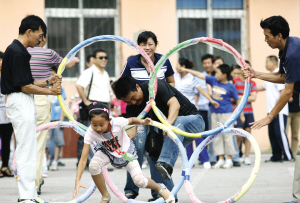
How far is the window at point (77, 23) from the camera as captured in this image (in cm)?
1446

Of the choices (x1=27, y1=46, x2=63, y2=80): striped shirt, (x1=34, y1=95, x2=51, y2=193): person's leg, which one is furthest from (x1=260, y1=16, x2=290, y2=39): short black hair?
(x1=34, y1=95, x2=51, y2=193): person's leg

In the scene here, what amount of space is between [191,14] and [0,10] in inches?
201

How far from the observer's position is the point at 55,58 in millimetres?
7609

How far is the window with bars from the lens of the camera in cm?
1486

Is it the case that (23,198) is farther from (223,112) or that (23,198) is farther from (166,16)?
(166,16)

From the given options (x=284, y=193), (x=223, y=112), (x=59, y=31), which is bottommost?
(x=284, y=193)

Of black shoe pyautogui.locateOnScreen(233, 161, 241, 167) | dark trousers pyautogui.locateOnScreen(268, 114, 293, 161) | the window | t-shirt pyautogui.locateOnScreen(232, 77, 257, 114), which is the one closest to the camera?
black shoe pyautogui.locateOnScreen(233, 161, 241, 167)

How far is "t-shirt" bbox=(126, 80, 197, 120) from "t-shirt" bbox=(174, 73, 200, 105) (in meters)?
4.35

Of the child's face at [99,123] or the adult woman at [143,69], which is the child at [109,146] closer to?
the child's face at [99,123]

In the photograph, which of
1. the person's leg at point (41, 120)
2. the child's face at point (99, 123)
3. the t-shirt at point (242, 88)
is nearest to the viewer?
the child's face at point (99, 123)

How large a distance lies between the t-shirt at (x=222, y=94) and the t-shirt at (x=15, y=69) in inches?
213

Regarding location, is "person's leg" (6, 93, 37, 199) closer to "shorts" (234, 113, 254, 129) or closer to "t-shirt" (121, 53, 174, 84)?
"t-shirt" (121, 53, 174, 84)

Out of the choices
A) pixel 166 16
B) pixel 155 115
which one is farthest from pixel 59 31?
pixel 155 115

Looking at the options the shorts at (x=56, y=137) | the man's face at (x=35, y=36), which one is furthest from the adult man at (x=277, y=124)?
the man's face at (x=35, y=36)
